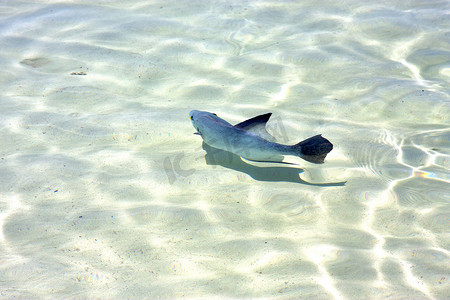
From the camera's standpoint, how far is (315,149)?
122 inches

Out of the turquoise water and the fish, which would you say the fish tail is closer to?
the fish

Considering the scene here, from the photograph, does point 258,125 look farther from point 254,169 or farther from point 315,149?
point 315,149

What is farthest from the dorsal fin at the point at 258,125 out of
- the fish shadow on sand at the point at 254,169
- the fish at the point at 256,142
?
the fish shadow on sand at the point at 254,169

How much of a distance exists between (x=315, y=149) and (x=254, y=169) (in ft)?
2.34

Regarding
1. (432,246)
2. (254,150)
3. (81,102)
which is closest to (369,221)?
(432,246)

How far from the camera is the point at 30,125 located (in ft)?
14.1

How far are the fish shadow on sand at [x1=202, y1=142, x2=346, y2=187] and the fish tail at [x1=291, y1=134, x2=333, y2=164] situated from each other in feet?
1.18

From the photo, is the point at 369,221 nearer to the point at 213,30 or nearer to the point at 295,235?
the point at 295,235

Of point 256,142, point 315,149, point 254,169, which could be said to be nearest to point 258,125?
point 256,142

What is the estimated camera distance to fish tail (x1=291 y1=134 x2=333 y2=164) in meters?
3.09

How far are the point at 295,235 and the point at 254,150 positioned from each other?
0.83 m

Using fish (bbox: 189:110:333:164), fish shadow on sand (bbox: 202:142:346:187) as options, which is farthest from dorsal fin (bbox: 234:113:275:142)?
fish shadow on sand (bbox: 202:142:346:187)

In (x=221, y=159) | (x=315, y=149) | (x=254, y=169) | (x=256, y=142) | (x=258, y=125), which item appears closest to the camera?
(x=315, y=149)

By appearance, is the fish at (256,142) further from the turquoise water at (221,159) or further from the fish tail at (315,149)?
the turquoise water at (221,159)
